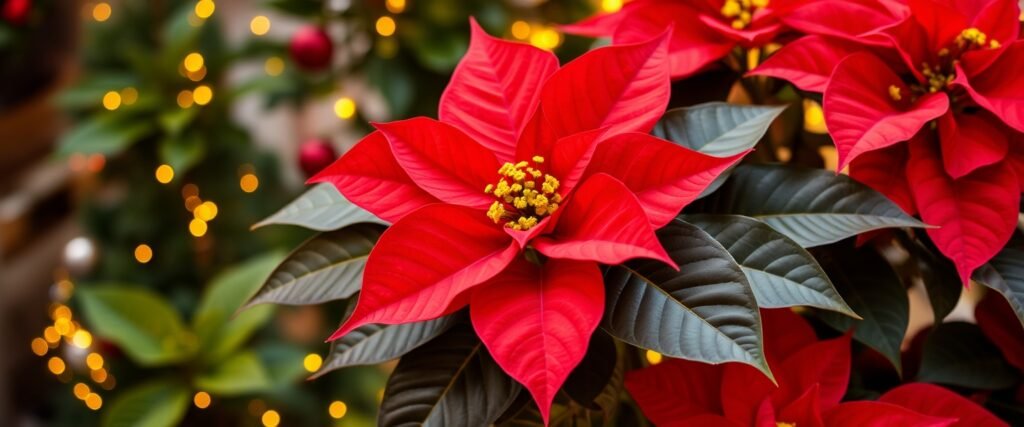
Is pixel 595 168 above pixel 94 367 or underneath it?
above

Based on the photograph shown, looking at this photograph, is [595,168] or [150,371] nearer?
[595,168]

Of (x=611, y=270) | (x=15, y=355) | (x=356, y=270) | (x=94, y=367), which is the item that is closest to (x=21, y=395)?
(x=15, y=355)

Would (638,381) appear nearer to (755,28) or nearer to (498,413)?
(498,413)

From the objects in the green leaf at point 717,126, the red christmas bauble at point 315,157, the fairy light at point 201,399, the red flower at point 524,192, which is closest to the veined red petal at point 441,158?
the red flower at point 524,192

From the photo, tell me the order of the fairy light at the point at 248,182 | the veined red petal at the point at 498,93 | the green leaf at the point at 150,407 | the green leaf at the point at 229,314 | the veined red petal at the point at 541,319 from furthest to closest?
1. the fairy light at the point at 248,182
2. the green leaf at the point at 229,314
3. the green leaf at the point at 150,407
4. the veined red petal at the point at 498,93
5. the veined red petal at the point at 541,319

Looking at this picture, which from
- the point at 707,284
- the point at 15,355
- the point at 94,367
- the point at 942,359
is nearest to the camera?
the point at 707,284

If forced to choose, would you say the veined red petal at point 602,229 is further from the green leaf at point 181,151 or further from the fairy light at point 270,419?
the fairy light at point 270,419

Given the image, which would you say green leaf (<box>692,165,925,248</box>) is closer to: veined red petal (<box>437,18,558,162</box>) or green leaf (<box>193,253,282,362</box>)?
veined red petal (<box>437,18,558,162</box>)
